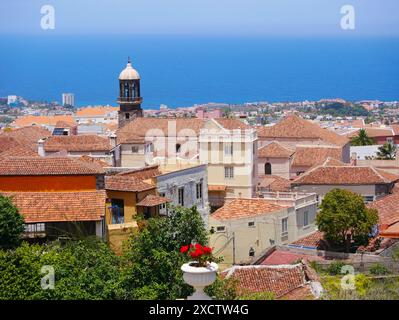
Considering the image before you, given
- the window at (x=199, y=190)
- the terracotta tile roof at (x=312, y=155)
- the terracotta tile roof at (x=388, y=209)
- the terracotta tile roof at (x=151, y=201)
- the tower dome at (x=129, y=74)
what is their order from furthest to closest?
the tower dome at (x=129, y=74) < the terracotta tile roof at (x=312, y=155) < the window at (x=199, y=190) < the terracotta tile roof at (x=388, y=209) < the terracotta tile roof at (x=151, y=201)

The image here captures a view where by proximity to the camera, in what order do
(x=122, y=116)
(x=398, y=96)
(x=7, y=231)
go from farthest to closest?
(x=398, y=96), (x=122, y=116), (x=7, y=231)

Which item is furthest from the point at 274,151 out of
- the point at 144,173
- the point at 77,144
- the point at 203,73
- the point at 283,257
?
the point at 203,73

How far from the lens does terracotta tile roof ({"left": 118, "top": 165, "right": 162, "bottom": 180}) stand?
17.6 m

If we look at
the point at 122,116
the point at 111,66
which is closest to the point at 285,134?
the point at 122,116

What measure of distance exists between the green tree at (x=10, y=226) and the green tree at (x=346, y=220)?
6802 millimetres

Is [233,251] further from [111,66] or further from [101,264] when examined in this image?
[111,66]

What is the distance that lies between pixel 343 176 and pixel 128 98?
617 inches

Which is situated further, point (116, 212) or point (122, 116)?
point (122, 116)

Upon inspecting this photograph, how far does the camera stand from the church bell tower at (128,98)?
36.6m

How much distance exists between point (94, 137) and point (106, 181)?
1006 cm

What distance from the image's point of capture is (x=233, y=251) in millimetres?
17578

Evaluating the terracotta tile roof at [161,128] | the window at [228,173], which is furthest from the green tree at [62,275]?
the terracotta tile roof at [161,128]

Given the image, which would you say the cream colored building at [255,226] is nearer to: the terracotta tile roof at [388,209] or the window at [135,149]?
the terracotta tile roof at [388,209]

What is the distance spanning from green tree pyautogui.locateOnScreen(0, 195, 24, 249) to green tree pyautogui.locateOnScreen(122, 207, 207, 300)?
Result: 1.77 m
